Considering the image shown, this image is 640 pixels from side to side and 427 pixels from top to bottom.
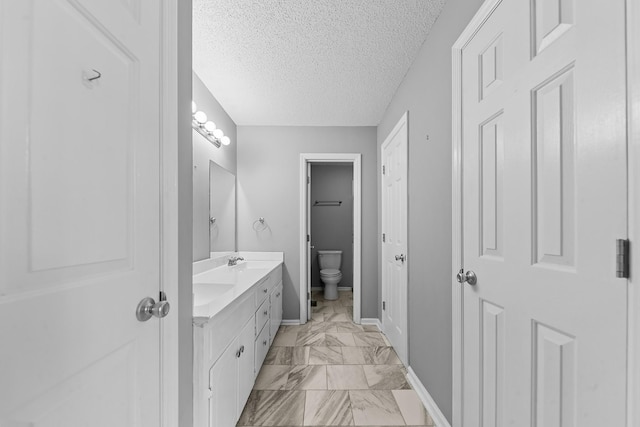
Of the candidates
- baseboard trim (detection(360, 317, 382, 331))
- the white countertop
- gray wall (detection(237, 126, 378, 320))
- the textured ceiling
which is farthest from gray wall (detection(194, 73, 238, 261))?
baseboard trim (detection(360, 317, 382, 331))

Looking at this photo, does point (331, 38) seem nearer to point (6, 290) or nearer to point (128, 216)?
point (128, 216)

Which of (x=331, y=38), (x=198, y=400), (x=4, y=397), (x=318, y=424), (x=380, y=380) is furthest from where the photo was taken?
(x=380, y=380)

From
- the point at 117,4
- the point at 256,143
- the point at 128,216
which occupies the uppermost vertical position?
the point at 256,143

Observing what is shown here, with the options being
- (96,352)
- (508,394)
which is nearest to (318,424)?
(508,394)

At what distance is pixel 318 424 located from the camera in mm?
1639

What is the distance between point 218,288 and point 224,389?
2.37 ft

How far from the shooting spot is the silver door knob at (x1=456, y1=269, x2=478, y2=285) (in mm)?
1217

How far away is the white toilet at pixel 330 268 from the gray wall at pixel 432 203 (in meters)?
2.32

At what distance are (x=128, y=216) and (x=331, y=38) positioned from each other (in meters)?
1.69

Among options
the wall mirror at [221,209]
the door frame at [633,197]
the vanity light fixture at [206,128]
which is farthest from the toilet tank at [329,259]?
the door frame at [633,197]

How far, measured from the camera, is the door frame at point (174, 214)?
2.77 feet

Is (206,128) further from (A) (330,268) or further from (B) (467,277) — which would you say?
(A) (330,268)

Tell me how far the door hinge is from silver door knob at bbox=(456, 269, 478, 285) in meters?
0.61

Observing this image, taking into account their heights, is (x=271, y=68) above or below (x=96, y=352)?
above
